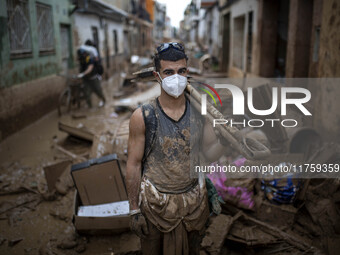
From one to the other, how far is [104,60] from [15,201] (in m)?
14.1

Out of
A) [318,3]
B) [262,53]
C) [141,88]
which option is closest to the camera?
[318,3]

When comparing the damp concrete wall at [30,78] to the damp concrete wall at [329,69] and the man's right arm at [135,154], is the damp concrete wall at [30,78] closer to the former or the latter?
the man's right arm at [135,154]

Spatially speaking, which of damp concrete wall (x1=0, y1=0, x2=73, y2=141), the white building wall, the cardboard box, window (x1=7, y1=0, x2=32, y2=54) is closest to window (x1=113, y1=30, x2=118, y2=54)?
damp concrete wall (x1=0, y1=0, x2=73, y2=141)

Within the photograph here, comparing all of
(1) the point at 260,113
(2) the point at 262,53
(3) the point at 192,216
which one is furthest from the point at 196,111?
(2) the point at 262,53

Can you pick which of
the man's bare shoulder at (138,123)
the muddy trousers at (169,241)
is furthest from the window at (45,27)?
the muddy trousers at (169,241)

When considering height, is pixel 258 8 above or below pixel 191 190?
above

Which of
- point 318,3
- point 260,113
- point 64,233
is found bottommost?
point 64,233

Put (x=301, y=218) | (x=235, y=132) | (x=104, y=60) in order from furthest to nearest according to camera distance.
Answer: (x=104, y=60) < (x=301, y=218) < (x=235, y=132)

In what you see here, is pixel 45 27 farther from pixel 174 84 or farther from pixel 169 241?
pixel 169 241

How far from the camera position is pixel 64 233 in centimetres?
376

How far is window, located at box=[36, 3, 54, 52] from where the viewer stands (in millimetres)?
9192

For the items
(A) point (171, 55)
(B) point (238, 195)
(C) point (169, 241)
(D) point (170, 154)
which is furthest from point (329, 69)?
(C) point (169, 241)

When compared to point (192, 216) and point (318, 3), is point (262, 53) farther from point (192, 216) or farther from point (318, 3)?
point (192, 216)

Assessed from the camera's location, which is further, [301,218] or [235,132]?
[301,218]
